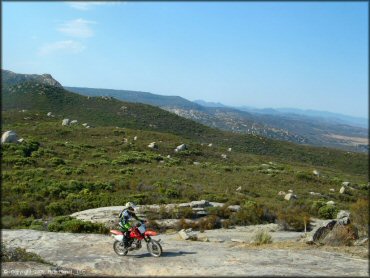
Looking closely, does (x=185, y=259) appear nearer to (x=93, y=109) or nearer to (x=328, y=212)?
(x=328, y=212)

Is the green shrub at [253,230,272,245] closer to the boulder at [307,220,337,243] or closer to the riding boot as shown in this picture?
the boulder at [307,220,337,243]

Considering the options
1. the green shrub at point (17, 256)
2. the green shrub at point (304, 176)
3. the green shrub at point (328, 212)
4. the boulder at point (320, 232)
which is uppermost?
the boulder at point (320, 232)

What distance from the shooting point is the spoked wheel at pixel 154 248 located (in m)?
13.1

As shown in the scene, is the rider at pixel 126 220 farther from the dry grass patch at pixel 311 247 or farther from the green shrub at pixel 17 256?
the dry grass patch at pixel 311 247

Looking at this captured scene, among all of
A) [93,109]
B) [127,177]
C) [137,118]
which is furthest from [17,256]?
[93,109]

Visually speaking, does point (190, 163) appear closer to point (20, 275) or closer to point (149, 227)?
point (149, 227)

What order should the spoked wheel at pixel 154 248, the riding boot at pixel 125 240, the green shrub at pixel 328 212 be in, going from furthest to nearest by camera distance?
the green shrub at pixel 328 212
the riding boot at pixel 125 240
the spoked wheel at pixel 154 248

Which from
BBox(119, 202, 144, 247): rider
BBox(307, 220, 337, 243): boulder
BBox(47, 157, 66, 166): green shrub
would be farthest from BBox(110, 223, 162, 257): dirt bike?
BBox(47, 157, 66, 166): green shrub

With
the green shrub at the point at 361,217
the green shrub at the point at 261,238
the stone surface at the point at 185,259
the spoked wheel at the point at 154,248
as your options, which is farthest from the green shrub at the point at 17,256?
the green shrub at the point at 361,217

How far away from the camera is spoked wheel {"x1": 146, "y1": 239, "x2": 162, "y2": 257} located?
43.0 feet

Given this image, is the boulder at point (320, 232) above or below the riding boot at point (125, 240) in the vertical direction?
above

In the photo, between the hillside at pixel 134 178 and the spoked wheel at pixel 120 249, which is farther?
the hillside at pixel 134 178

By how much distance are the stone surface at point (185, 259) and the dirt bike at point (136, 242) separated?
9.2 inches

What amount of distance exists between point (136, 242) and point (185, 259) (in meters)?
2.00
